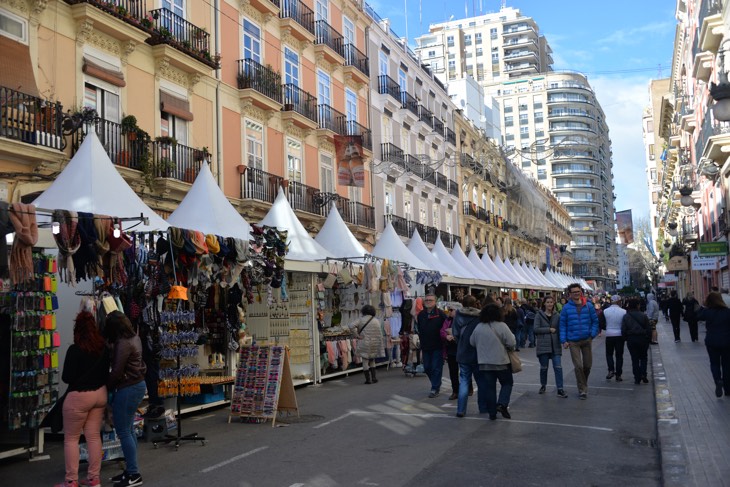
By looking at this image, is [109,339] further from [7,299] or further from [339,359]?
[339,359]

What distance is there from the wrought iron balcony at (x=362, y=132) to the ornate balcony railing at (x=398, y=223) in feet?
11.8

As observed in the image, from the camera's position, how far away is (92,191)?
1084 cm

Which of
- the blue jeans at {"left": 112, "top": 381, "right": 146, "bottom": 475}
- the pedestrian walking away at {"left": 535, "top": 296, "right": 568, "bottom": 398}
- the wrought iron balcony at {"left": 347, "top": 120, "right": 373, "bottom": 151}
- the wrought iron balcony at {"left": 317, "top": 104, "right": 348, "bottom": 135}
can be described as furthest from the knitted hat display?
the wrought iron balcony at {"left": 347, "top": 120, "right": 373, "bottom": 151}

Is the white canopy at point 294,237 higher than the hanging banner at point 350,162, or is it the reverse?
the hanging banner at point 350,162

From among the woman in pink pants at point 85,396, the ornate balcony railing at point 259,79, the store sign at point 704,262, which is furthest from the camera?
the store sign at point 704,262

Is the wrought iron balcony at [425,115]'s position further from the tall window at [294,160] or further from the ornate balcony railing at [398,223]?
the tall window at [294,160]

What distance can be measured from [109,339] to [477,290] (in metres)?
36.3

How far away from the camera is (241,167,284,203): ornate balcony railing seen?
21414 mm

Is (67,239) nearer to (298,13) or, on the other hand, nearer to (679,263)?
(298,13)

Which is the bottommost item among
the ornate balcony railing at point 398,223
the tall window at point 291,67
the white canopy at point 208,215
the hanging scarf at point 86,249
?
the hanging scarf at point 86,249

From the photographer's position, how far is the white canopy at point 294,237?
15.3 metres

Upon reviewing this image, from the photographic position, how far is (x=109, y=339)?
23.4ft

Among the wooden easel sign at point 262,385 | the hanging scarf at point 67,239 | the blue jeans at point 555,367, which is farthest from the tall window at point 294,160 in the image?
the hanging scarf at point 67,239

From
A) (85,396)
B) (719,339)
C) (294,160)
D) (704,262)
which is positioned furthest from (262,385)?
(704,262)
